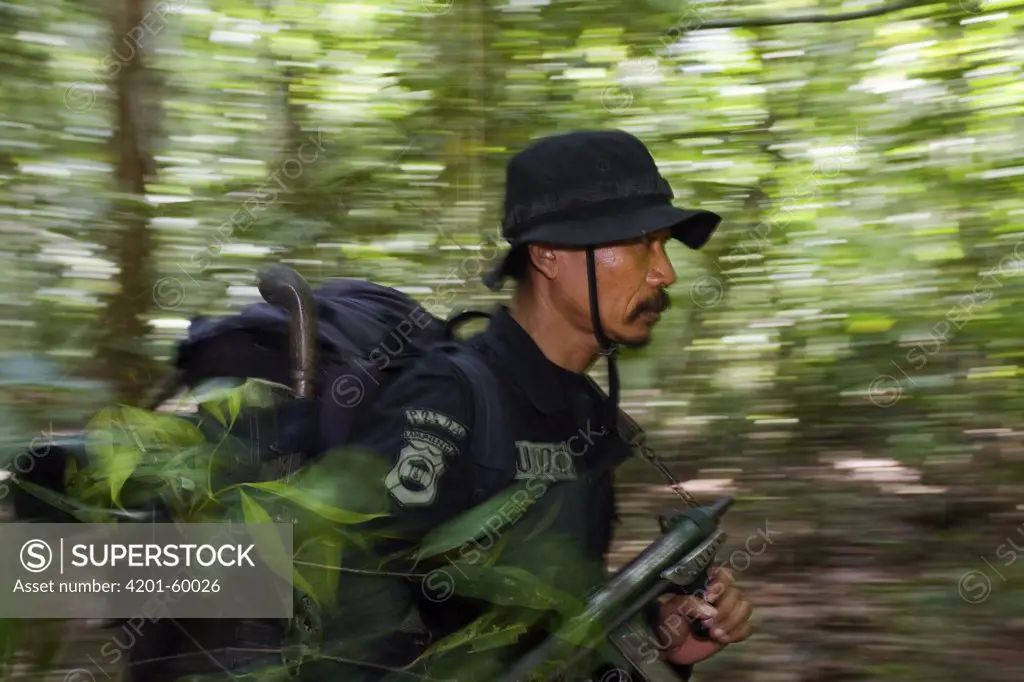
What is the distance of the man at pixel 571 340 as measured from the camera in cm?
166

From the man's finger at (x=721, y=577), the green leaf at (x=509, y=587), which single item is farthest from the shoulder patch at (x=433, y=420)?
the man's finger at (x=721, y=577)

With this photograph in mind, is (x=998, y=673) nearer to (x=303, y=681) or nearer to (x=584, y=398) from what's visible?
(x=584, y=398)

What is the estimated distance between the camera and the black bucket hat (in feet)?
6.08

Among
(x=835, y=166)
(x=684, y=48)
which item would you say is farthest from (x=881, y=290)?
(x=684, y=48)

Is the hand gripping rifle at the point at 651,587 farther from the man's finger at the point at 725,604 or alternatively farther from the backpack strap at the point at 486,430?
the backpack strap at the point at 486,430

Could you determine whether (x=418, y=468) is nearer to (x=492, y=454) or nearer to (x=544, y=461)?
(x=492, y=454)

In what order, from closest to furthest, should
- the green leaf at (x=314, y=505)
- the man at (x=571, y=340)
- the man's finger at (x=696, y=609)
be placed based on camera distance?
1. the green leaf at (x=314, y=505)
2. the man at (x=571, y=340)
3. the man's finger at (x=696, y=609)

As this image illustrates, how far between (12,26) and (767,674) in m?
2.69

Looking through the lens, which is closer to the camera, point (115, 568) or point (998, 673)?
point (115, 568)

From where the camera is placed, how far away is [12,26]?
2.67m

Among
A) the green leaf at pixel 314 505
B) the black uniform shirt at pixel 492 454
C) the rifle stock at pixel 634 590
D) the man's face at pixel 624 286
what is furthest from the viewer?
the man's face at pixel 624 286

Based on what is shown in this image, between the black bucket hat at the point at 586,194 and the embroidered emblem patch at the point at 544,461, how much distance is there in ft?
1.24

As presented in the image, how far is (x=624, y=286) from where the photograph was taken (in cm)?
191

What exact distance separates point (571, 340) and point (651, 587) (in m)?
0.54
